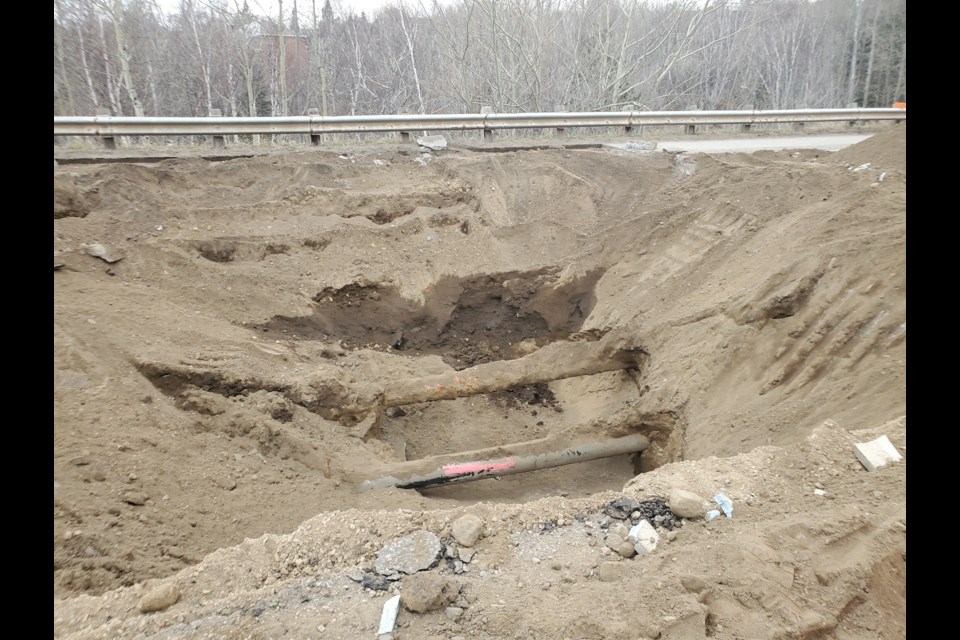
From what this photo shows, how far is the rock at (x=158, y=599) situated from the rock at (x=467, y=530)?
151 centimetres

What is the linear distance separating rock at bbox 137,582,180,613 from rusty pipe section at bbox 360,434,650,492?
8.48 ft

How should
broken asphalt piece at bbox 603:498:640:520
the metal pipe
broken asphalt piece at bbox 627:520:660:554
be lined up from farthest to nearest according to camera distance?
1. the metal pipe
2. broken asphalt piece at bbox 603:498:640:520
3. broken asphalt piece at bbox 627:520:660:554

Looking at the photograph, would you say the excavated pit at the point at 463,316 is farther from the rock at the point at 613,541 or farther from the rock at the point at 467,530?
the rock at the point at 613,541

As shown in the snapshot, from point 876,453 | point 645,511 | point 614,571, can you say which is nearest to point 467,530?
point 614,571

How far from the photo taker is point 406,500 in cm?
527

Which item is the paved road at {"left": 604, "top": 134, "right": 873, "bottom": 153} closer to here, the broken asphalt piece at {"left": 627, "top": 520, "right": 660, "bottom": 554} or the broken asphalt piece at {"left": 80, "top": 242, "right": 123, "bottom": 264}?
the broken asphalt piece at {"left": 80, "top": 242, "right": 123, "bottom": 264}

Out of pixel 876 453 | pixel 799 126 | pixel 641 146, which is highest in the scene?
pixel 799 126

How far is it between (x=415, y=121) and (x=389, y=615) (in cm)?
956

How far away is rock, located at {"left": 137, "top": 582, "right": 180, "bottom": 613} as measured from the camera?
2822 mm

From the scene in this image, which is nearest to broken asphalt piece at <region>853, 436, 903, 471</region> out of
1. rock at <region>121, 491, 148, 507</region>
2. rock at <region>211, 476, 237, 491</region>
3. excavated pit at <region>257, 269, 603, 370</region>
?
rock at <region>211, 476, 237, 491</region>

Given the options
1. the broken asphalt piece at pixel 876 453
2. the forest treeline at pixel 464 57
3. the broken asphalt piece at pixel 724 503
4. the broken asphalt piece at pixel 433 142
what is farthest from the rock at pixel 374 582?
the forest treeline at pixel 464 57

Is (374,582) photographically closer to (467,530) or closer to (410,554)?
(410,554)

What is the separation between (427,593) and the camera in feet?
9.12

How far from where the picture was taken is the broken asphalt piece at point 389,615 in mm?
2648
